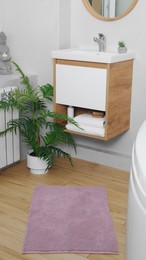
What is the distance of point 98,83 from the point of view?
241 cm

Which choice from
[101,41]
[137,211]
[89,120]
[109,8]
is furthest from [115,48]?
[137,211]

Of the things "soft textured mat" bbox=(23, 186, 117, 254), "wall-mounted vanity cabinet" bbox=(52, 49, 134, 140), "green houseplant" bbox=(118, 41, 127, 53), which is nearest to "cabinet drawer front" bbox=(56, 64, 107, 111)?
"wall-mounted vanity cabinet" bbox=(52, 49, 134, 140)

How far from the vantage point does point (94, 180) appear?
2.64 meters

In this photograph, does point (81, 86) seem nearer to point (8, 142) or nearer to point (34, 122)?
point (34, 122)

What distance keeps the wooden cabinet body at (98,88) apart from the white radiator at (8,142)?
1.05 feet

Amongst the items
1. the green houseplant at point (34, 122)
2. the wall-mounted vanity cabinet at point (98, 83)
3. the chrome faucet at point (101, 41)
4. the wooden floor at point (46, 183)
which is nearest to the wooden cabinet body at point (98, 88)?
the wall-mounted vanity cabinet at point (98, 83)

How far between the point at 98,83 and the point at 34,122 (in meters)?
0.58

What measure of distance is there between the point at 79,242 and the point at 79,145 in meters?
1.18

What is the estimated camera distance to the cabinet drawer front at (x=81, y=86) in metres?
2.41

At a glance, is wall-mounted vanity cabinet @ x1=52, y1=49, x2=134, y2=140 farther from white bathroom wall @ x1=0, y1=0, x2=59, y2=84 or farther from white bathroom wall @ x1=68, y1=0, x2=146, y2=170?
white bathroom wall @ x1=0, y1=0, x2=59, y2=84

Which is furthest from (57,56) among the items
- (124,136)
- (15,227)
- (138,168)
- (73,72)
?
(138,168)

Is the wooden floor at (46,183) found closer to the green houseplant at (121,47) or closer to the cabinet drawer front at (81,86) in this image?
the cabinet drawer front at (81,86)

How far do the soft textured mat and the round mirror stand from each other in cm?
120

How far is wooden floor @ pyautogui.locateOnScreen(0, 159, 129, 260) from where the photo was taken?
1.85 metres
